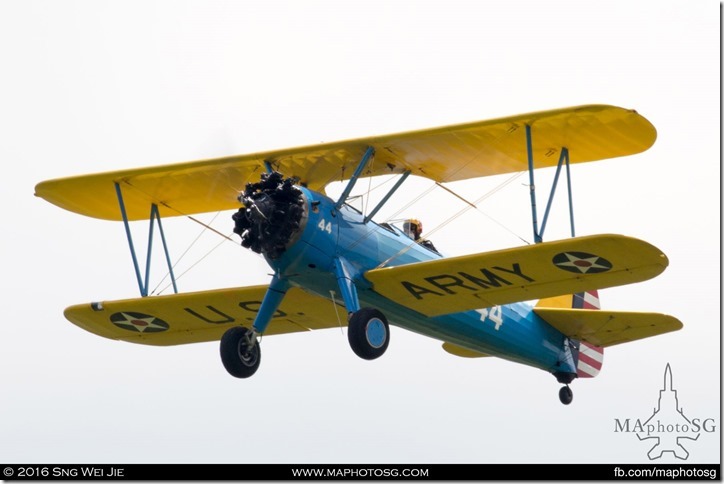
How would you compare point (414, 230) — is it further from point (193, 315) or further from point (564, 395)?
point (564, 395)

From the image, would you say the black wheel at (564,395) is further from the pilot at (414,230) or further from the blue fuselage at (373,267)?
the pilot at (414,230)

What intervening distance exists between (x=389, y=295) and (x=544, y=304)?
4.78 m

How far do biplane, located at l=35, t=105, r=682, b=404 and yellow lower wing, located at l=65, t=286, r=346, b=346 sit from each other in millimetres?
23

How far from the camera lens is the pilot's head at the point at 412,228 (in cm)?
2011

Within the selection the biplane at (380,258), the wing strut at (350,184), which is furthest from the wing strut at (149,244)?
the wing strut at (350,184)

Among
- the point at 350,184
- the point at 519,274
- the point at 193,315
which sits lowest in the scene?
the point at 519,274

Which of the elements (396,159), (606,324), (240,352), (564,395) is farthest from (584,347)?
(240,352)

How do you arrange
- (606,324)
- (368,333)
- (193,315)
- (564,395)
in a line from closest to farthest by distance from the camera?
(368,333), (193,315), (606,324), (564,395)

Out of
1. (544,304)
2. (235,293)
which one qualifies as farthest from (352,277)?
(544,304)

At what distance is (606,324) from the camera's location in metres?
21.5

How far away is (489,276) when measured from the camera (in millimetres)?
18734

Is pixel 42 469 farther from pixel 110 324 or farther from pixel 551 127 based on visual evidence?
pixel 551 127

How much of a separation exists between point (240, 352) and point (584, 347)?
216 inches

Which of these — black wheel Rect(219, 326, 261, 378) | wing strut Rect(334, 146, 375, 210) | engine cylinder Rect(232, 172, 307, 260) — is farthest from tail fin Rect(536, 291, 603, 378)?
engine cylinder Rect(232, 172, 307, 260)
